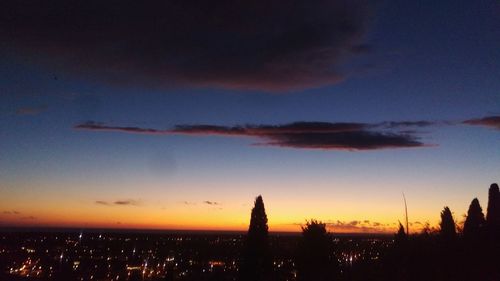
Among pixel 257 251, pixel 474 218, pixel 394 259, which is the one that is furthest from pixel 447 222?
pixel 257 251

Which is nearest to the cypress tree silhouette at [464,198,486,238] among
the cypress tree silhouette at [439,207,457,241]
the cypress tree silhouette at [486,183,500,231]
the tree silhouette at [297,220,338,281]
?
the cypress tree silhouette at [486,183,500,231]

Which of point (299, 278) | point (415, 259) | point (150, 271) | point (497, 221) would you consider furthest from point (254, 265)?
point (150, 271)

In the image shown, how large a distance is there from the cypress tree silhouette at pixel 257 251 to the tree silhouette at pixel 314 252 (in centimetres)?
425

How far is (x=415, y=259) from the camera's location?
2364cm

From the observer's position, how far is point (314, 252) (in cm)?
2316

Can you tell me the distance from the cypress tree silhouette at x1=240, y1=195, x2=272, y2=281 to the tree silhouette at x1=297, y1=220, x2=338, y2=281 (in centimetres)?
425

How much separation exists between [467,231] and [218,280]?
2096 centimetres

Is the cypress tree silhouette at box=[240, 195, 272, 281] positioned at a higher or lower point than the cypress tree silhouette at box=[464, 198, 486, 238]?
lower

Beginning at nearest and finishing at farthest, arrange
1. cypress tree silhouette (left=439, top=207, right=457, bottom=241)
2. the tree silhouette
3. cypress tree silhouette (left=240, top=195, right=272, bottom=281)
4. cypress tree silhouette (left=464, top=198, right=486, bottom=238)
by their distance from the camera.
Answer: the tree silhouette → cypress tree silhouette (left=240, top=195, right=272, bottom=281) → cypress tree silhouette (left=464, top=198, right=486, bottom=238) → cypress tree silhouette (left=439, top=207, right=457, bottom=241)

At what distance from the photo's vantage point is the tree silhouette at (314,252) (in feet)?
75.3

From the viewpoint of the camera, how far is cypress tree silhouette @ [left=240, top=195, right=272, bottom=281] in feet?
88.8

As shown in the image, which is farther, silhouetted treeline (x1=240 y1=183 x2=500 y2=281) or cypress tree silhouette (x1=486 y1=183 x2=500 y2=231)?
cypress tree silhouette (x1=486 y1=183 x2=500 y2=231)

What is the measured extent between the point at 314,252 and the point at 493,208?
554 inches

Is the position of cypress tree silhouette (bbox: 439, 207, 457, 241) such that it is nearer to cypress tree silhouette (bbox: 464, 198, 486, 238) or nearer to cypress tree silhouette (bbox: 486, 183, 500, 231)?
cypress tree silhouette (bbox: 464, 198, 486, 238)
